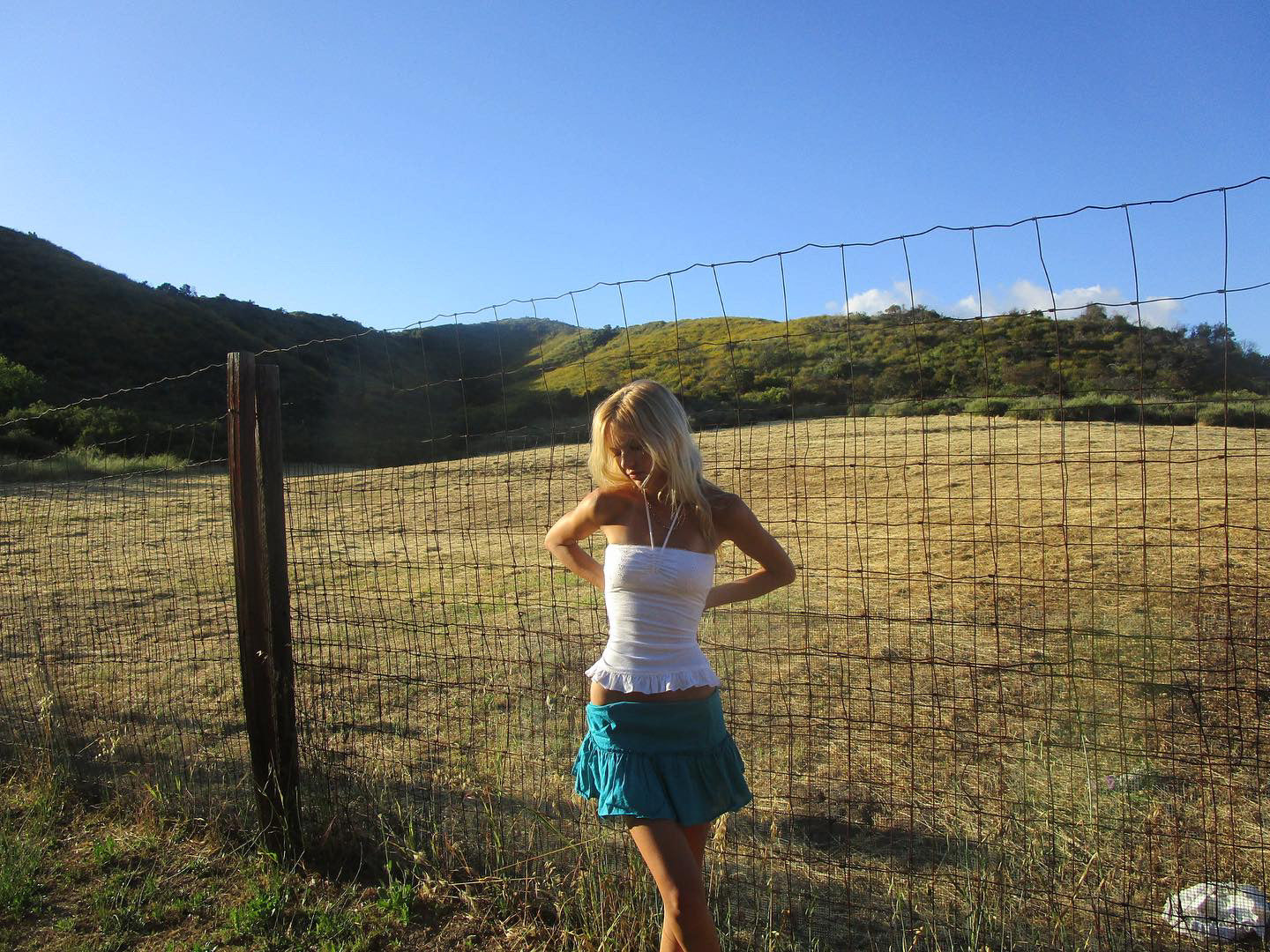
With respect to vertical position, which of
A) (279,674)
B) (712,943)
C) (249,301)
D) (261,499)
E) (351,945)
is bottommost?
(351,945)

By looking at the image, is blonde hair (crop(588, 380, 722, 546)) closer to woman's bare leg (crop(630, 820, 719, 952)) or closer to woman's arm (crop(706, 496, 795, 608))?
woman's arm (crop(706, 496, 795, 608))

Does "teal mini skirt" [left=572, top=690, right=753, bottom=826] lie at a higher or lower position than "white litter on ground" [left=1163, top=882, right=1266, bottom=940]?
higher

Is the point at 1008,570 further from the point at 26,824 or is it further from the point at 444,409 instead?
the point at 444,409

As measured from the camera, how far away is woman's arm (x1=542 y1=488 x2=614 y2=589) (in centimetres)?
241

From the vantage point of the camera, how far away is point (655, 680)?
221 cm

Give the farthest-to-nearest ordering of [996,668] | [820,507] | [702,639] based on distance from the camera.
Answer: [820,507], [702,639], [996,668]

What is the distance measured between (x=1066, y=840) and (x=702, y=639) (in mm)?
2861

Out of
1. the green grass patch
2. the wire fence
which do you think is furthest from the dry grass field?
the green grass patch

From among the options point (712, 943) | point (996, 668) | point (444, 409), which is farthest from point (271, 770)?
point (444, 409)

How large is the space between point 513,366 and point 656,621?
31370mm

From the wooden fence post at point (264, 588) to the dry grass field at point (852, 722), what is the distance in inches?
5.8

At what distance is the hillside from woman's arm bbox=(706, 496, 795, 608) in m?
0.79

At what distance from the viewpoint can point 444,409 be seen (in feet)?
94.0

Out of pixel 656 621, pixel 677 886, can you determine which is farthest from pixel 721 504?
pixel 677 886
